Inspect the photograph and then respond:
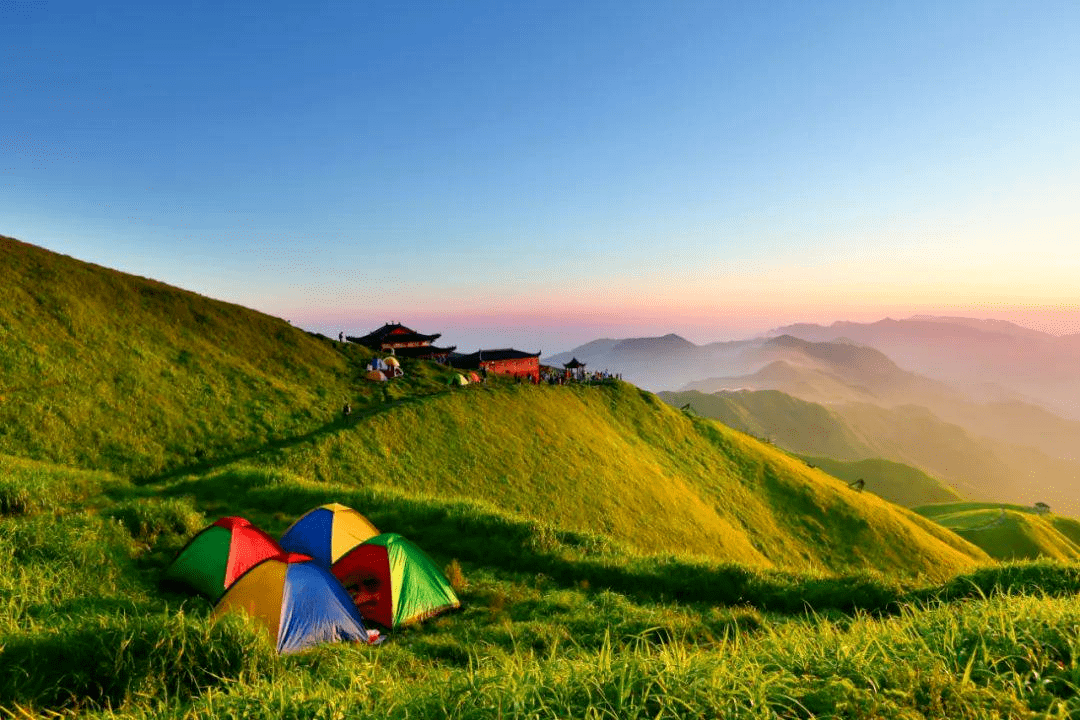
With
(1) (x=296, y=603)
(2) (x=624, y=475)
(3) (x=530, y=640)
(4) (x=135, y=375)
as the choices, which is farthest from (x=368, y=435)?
(3) (x=530, y=640)

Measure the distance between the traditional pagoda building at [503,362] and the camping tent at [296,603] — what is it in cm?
6572

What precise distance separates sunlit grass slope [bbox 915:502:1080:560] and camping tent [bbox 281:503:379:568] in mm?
73519

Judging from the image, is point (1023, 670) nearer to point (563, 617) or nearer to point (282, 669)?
point (282, 669)

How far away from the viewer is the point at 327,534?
1275cm

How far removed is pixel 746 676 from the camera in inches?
151

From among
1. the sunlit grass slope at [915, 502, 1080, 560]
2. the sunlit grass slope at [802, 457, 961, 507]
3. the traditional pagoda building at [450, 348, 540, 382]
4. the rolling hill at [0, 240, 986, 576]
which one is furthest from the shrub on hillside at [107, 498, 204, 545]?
the sunlit grass slope at [802, 457, 961, 507]

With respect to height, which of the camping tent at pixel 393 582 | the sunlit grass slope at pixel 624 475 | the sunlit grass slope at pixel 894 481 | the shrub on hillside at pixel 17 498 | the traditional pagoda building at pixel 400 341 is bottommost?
the sunlit grass slope at pixel 894 481

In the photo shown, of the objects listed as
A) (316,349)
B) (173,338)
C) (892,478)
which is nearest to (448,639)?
(173,338)

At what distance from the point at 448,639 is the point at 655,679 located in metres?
7.31

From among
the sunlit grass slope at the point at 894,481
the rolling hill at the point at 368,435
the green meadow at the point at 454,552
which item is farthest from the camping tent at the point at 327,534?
the sunlit grass slope at the point at 894,481

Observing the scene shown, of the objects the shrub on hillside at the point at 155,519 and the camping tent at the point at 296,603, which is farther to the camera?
the shrub on hillside at the point at 155,519

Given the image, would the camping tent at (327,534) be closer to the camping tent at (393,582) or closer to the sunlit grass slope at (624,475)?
the camping tent at (393,582)

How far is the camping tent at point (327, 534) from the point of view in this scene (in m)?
12.5

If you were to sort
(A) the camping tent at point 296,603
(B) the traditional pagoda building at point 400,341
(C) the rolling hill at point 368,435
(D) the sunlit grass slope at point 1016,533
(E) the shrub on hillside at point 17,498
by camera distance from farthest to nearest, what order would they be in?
1. (B) the traditional pagoda building at point 400,341
2. (D) the sunlit grass slope at point 1016,533
3. (C) the rolling hill at point 368,435
4. (E) the shrub on hillside at point 17,498
5. (A) the camping tent at point 296,603
